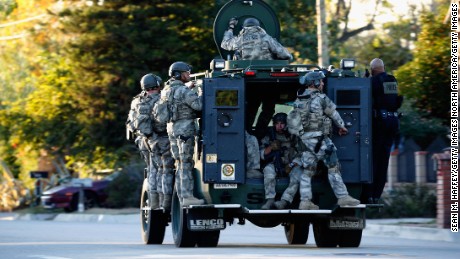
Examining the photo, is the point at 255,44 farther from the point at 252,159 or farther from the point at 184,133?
the point at 252,159

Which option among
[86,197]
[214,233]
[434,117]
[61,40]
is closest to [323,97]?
[214,233]

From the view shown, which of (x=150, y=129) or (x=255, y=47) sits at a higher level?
(x=255, y=47)

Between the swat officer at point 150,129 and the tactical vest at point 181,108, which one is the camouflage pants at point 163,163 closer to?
the swat officer at point 150,129

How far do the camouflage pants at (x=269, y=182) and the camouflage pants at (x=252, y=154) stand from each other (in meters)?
0.22

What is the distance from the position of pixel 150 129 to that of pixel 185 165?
4.77 feet

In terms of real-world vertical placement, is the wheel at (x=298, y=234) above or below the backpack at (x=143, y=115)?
below

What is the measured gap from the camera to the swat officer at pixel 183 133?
16.8m

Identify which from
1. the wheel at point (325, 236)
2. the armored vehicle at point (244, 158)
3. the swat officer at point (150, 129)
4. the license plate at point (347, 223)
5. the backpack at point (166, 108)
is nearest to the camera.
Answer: the armored vehicle at point (244, 158)

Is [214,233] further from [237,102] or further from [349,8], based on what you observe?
[349,8]

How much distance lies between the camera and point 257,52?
711 inches

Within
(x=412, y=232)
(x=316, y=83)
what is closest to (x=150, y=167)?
(x=316, y=83)

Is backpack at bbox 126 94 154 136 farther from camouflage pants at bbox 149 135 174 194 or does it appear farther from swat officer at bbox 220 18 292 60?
swat officer at bbox 220 18 292 60

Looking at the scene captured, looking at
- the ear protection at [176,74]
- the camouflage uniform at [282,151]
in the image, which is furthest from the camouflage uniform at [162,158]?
the camouflage uniform at [282,151]

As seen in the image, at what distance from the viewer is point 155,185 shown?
724 inches
